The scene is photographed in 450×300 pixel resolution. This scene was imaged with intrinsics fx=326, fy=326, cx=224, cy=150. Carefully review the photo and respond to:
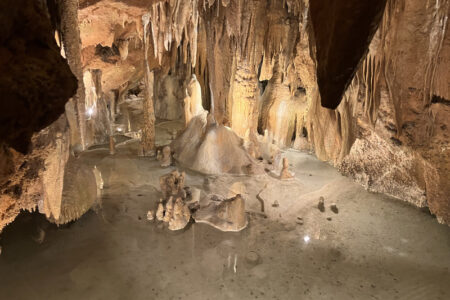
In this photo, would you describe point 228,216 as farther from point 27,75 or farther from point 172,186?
point 27,75

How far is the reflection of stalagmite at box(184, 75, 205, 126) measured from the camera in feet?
24.7

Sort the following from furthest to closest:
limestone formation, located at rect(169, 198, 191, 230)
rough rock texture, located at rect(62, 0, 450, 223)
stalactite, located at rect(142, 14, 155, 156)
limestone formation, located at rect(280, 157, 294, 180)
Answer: stalactite, located at rect(142, 14, 155, 156)
limestone formation, located at rect(280, 157, 294, 180)
limestone formation, located at rect(169, 198, 191, 230)
rough rock texture, located at rect(62, 0, 450, 223)

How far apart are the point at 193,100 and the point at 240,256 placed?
4581 millimetres

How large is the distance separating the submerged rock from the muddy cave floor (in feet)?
0.39

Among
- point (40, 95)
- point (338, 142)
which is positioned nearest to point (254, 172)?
point (338, 142)

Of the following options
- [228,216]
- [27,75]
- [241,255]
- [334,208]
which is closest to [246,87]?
Answer: [334,208]

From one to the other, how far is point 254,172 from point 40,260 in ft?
13.1

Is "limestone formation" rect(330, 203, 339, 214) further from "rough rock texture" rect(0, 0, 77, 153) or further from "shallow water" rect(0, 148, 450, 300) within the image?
"rough rock texture" rect(0, 0, 77, 153)

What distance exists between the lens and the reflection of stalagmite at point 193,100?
754 cm

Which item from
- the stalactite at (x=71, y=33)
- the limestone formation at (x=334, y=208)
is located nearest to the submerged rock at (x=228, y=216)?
the limestone formation at (x=334, y=208)

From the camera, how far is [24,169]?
2334 millimetres

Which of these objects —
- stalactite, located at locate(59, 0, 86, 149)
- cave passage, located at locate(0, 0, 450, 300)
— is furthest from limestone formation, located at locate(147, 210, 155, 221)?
stalactite, located at locate(59, 0, 86, 149)

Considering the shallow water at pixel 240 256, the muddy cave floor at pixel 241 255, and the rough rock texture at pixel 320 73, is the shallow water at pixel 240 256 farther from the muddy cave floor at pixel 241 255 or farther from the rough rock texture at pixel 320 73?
the rough rock texture at pixel 320 73

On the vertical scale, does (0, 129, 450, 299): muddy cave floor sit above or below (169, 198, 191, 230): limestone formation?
below
